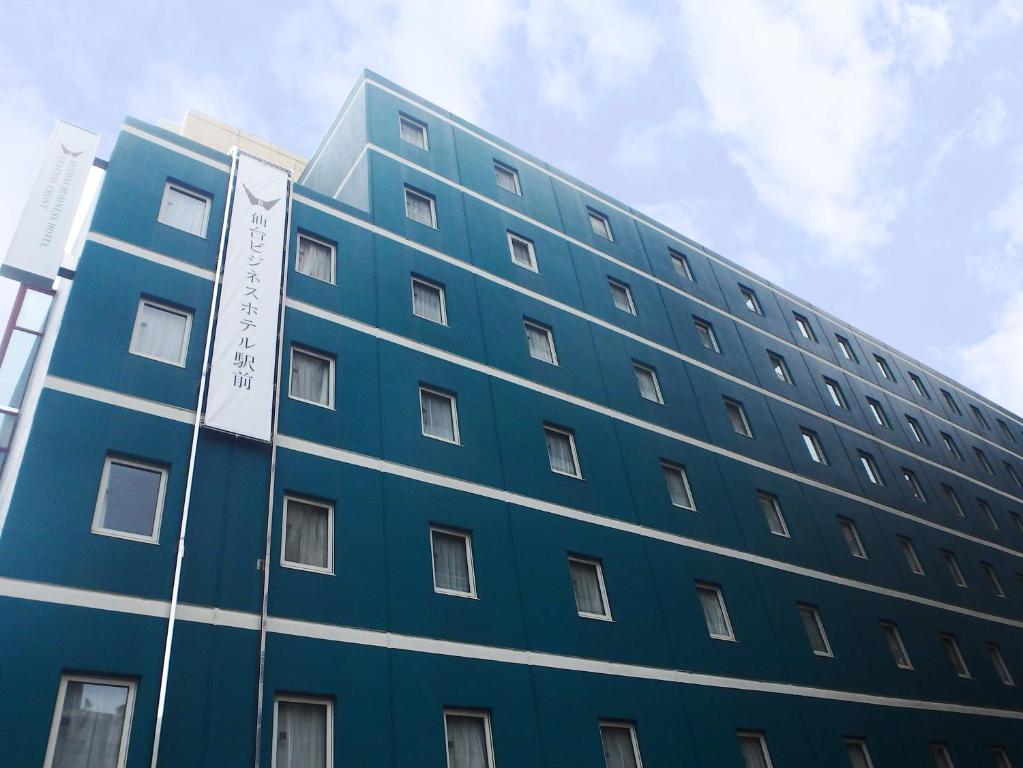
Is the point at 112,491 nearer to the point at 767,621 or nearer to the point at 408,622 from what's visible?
the point at 408,622

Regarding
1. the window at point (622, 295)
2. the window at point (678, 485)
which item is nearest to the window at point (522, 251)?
the window at point (622, 295)

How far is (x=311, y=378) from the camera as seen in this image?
1911cm

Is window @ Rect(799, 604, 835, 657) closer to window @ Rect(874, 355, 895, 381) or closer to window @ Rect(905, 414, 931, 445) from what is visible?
window @ Rect(905, 414, 931, 445)

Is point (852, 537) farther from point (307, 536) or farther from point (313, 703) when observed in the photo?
point (313, 703)

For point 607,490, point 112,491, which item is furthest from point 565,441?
point 112,491

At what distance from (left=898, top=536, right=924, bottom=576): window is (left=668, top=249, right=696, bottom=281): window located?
1408cm

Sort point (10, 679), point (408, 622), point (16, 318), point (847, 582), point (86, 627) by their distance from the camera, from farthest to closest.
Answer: point (847, 582) < point (16, 318) < point (408, 622) < point (86, 627) < point (10, 679)

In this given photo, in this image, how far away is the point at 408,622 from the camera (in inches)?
648

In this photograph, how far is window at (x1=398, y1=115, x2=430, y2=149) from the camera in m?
27.9

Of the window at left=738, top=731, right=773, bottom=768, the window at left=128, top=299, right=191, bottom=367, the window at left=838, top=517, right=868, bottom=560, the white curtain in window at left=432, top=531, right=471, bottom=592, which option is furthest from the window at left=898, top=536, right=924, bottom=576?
the window at left=128, top=299, right=191, bottom=367

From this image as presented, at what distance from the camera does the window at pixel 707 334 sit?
107ft

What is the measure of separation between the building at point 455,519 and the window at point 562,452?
0.10 meters

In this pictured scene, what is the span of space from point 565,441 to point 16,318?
46.5 feet

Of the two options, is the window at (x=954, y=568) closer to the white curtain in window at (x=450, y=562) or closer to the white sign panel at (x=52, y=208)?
the white curtain in window at (x=450, y=562)
